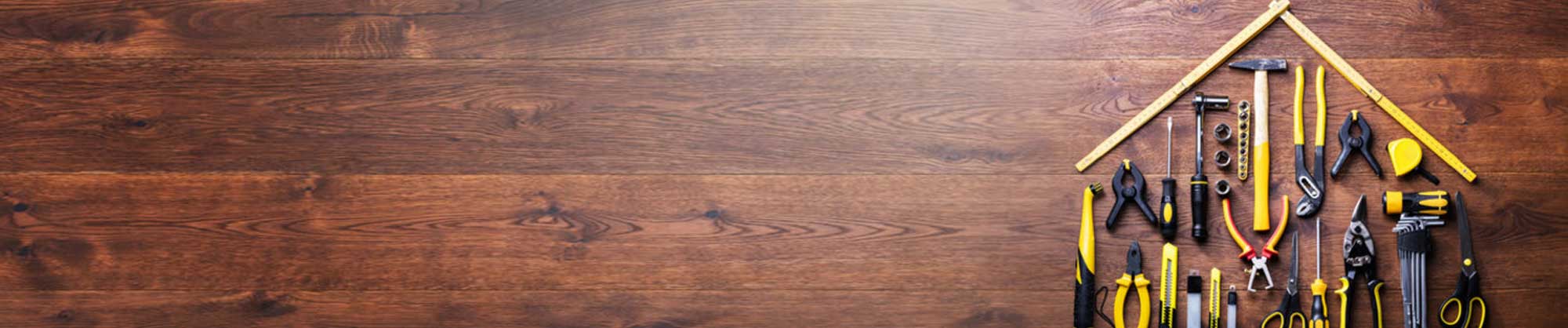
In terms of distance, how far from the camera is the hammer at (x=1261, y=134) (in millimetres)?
2098

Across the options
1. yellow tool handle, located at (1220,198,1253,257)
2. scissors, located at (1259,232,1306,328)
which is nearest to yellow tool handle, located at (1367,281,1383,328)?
scissors, located at (1259,232,1306,328)

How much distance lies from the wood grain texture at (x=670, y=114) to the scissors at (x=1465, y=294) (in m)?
0.10

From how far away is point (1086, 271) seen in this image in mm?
2102

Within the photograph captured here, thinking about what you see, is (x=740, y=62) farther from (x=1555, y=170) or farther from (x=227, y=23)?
(x=1555, y=170)

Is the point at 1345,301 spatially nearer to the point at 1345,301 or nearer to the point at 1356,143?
the point at 1345,301

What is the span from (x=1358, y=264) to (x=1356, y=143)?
0.22m

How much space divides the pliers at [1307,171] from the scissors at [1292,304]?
6cm

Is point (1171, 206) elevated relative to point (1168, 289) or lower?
elevated

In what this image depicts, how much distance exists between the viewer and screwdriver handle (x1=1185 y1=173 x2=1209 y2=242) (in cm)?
209

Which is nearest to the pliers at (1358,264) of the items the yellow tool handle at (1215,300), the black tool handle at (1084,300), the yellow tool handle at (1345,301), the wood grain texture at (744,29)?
the yellow tool handle at (1345,301)

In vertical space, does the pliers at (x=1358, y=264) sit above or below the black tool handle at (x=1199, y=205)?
below

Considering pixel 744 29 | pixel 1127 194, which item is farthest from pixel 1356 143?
pixel 744 29

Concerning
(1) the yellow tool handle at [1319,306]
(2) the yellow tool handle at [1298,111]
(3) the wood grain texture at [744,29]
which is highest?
(3) the wood grain texture at [744,29]

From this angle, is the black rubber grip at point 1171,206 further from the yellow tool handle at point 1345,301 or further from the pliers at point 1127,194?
the yellow tool handle at point 1345,301
